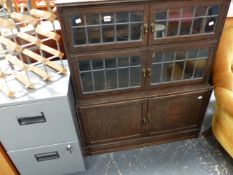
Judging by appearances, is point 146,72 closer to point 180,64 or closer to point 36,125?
point 180,64

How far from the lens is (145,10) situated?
1043mm

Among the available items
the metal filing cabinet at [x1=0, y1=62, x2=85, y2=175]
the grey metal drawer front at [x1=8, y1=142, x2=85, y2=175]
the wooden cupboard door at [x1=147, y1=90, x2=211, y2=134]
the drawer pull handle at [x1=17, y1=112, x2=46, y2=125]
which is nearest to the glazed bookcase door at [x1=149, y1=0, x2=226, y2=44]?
the wooden cupboard door at [x1=147, y1=90, x2=211, y2=134]

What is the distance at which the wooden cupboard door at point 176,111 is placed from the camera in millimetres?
1414

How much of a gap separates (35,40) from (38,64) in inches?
10.2

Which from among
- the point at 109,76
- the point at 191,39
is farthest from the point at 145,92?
the point at 191,39

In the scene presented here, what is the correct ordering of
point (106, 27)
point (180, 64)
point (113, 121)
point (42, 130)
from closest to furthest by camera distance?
1. point (106, 27)
2. point (42, 130)
3. point (180, 64)
4. point (113, 121)

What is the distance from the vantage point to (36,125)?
118cm

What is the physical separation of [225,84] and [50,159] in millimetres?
1245

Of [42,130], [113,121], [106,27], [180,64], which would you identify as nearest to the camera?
[106,27]

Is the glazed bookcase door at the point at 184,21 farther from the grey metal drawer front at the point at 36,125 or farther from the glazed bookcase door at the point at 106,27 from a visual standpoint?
the grey metal drawer front at the point at 36,125

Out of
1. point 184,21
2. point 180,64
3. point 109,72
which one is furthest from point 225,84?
point 109,72

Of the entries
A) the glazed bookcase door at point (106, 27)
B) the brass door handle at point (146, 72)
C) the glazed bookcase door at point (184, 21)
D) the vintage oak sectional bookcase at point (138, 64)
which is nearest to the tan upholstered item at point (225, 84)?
the vintage oak sectional bookcase at point (138, 64)

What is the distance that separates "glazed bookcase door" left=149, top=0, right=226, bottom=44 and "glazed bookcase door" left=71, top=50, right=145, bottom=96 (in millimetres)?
160

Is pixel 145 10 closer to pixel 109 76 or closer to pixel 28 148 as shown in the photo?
pixel 109 76
